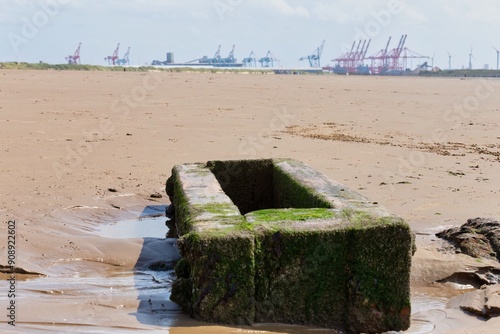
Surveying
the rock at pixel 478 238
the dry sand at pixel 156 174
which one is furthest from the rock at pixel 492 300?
the rock at pixel 478 238

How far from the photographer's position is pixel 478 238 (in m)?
5.40

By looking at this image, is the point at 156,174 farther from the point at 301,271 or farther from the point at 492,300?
the point at 492,300

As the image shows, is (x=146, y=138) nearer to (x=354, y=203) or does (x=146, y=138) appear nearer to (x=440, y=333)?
(x=354, y=203)

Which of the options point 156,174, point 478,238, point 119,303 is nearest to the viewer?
point 119,303

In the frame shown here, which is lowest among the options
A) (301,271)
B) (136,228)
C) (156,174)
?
(136,228)

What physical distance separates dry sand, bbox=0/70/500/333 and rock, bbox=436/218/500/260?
6.6 inches

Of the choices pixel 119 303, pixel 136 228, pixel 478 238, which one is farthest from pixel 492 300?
pixel 136 228

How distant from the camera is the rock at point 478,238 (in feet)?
17.2

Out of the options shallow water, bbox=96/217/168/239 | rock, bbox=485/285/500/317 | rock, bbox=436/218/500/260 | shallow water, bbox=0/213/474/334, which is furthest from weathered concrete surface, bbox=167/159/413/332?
shallow water, bbox=96/217/168/239

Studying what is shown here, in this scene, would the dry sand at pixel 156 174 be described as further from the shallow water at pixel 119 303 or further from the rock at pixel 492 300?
the rock at pixel 492 300

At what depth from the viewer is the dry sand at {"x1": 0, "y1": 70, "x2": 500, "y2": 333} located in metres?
4.04

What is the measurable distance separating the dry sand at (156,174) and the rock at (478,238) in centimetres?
17

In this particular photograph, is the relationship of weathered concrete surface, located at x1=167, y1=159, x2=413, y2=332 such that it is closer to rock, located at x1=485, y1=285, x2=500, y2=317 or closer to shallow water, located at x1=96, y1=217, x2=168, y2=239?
rock, located at x1=485, y1=285, x2=500, y2=317

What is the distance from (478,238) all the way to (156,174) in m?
4.07
